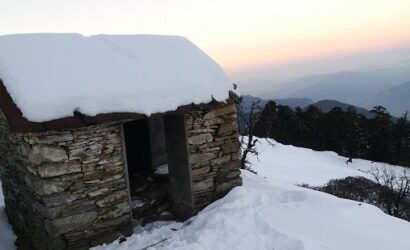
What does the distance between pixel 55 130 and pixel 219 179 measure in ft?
9.81

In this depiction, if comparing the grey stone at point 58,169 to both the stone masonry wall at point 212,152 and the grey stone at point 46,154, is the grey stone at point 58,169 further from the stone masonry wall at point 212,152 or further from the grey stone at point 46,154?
the stone masonry wall at point 212,152

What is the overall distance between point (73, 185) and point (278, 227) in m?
2.91

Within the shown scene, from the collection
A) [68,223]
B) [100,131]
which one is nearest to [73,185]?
[68,223]

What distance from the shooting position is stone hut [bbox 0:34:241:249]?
5.22 metres

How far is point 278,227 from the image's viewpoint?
18.1ft

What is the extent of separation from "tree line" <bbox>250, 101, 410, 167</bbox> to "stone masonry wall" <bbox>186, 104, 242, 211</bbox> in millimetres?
28923

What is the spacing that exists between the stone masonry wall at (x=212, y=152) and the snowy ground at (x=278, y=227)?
0.76ft

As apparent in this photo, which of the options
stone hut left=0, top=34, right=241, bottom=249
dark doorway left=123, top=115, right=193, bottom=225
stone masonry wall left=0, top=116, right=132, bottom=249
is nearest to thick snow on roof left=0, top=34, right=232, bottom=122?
stone hut left=0, top=34, right=241, bottom=249

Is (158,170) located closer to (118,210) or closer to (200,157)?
(200,157)

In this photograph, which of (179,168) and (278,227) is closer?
(278,227)

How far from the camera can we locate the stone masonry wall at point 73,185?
5215 millimetres

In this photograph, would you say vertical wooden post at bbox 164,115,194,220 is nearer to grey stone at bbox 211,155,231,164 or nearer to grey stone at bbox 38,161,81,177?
grey stone at bbox 211,155,231,164

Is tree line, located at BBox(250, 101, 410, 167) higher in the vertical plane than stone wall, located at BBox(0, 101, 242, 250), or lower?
lower

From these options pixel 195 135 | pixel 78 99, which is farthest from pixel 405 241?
pixel 78 99
